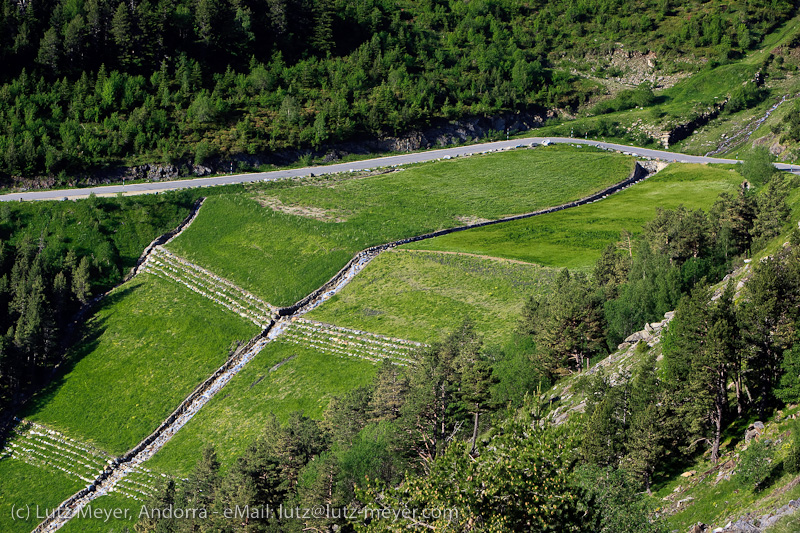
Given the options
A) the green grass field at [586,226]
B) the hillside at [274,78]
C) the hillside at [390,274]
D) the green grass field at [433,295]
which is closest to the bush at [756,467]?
the hillside at [390,274]

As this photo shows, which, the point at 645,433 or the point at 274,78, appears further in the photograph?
the point at 274,78

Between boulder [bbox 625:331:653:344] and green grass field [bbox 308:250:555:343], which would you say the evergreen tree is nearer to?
boulder [bbox 625:331:653:344]

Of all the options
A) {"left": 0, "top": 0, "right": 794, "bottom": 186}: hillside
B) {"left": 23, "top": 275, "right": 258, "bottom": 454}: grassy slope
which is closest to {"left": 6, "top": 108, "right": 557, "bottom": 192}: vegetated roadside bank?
{"left": 0, "top": 0, "right": 794, "bottom": 186}: hillside

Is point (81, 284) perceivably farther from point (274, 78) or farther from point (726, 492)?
point (726, 492)

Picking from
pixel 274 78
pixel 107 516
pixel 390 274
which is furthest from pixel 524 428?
pixel 274 78

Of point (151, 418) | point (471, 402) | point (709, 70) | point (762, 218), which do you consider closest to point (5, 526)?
point (151, 418)

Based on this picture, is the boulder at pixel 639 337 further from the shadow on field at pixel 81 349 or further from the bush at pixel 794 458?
the shadow on field at pixel 81 349

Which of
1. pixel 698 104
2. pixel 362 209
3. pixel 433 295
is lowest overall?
pixel 433 295
